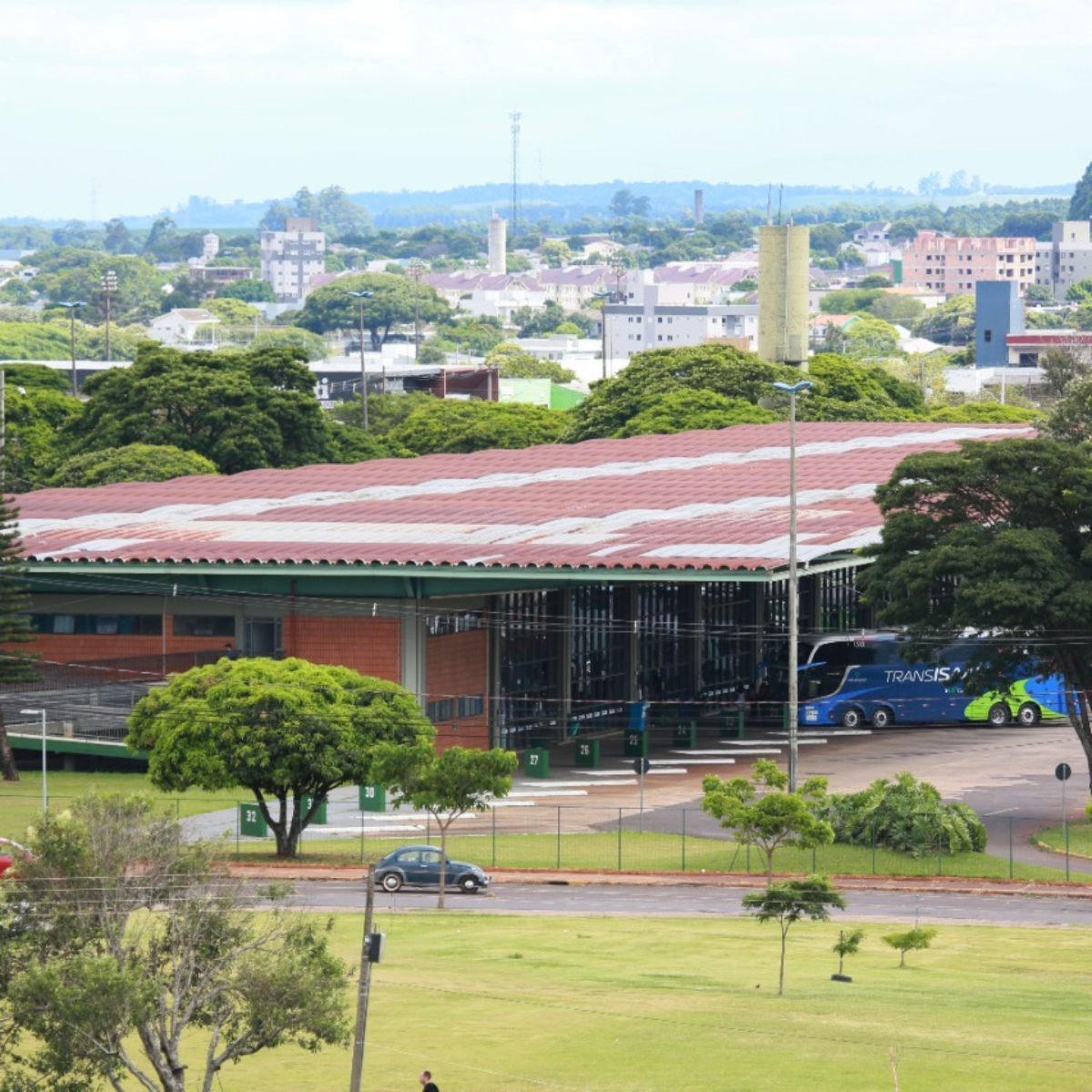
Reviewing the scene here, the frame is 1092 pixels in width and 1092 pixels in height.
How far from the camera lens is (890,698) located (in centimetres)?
8394

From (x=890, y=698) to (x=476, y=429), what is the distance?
2608 inches

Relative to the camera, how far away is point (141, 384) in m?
119

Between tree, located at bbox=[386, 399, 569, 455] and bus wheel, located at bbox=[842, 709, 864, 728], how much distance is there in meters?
59.8

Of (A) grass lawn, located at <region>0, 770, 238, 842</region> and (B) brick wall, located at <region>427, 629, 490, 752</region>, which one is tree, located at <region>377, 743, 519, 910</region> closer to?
(A) grass lawn, located at <region>0, 770, 238, 842</region>

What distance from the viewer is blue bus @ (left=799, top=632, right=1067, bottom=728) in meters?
83.6

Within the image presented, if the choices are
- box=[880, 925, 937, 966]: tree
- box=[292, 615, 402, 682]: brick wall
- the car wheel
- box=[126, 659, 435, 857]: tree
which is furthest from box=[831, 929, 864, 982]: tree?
the car wheel

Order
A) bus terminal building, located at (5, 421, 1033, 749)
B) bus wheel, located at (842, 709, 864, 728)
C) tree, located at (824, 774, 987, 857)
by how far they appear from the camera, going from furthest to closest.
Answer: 1. bus wheel, located at (842, 709, 864, 728)
2. bus terminal building, located at (5, 421, 1033, 749)
3. tree, located at (824, 774, 987, 857)

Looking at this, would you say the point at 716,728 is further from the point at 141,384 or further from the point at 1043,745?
the point at 141,384

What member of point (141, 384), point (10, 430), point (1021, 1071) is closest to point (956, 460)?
point (1021, 1071)

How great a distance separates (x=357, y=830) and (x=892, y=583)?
14.6m

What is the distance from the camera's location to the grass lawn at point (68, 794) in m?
65.3

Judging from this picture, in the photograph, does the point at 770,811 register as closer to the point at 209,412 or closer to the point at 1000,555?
the point at 1000,555

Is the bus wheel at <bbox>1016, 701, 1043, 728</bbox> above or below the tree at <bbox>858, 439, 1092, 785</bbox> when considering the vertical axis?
below

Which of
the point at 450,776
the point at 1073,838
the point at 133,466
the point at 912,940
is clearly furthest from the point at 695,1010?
the point at 133,466
